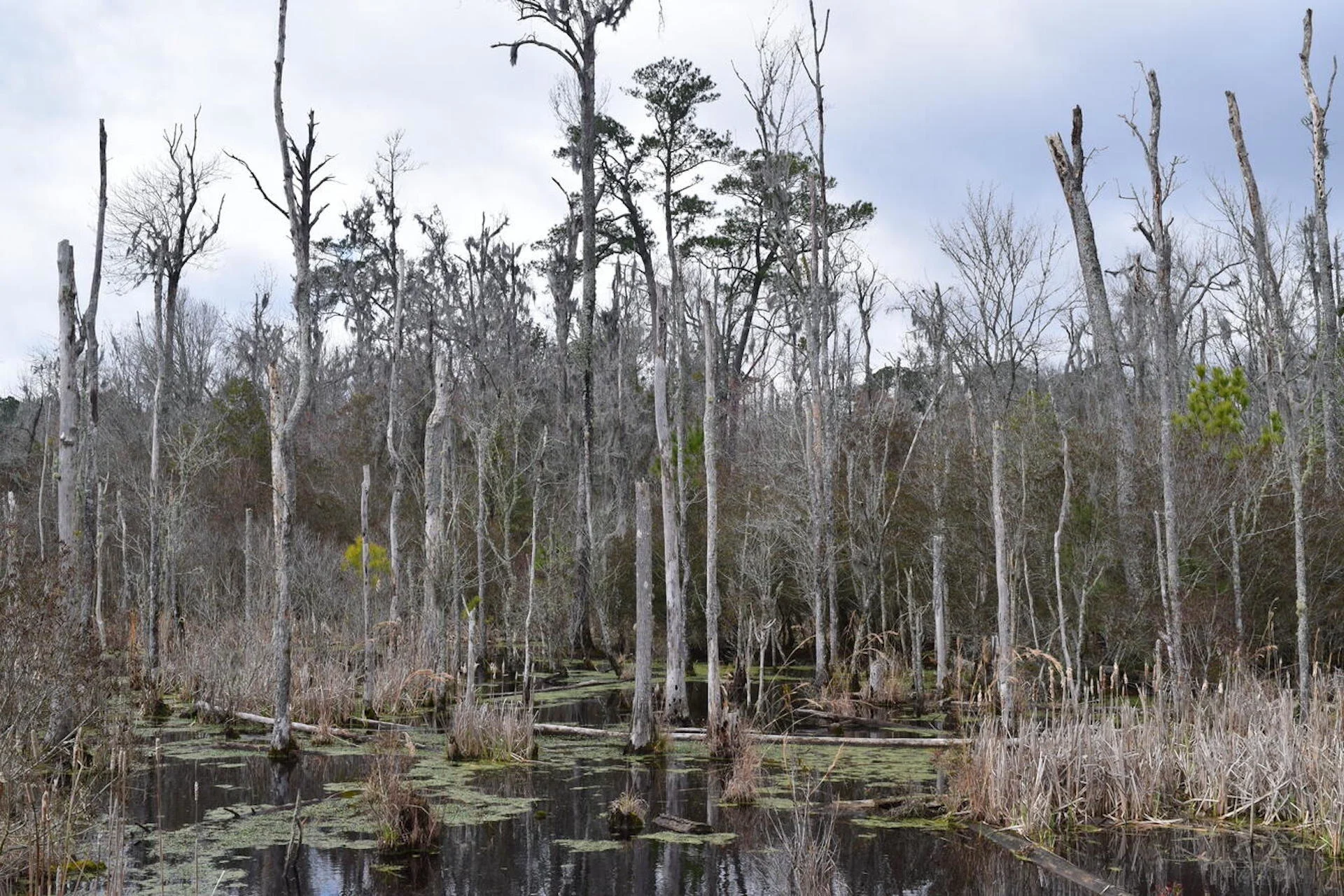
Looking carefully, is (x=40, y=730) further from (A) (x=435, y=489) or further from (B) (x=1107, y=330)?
(B) (x=1107, y=330)

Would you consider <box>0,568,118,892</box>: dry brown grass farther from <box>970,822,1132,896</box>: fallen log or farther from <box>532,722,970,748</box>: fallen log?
<box>970,822,1132,896</box>: fallen log

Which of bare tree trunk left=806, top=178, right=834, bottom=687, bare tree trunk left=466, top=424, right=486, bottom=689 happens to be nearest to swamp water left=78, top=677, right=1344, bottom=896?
bare tree trunk left=466, top=424, right=486, bottom=689

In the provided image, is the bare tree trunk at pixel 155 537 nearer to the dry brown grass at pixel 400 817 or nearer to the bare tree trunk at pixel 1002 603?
the dry brown grass at pixel 400 817

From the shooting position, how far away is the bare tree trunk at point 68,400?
1077cm

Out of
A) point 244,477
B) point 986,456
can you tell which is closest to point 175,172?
point 244,477

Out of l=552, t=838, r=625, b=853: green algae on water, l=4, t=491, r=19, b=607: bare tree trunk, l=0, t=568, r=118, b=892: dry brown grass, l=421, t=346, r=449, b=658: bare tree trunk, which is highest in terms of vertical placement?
l=421, t=346, r=449, b=658: bare tree trunk

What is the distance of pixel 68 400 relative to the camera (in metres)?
11.0

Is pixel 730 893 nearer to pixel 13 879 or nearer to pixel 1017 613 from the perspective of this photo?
pixel 13 879

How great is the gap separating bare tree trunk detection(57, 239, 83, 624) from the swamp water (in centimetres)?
252

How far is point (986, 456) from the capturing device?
1731 centimetres

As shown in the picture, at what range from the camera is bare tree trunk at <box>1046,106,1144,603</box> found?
1435 cm

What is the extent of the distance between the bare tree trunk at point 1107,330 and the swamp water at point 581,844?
6.08m

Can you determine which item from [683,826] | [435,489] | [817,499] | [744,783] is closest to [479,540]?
[435,489]

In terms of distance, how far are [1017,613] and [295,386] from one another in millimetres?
21751
